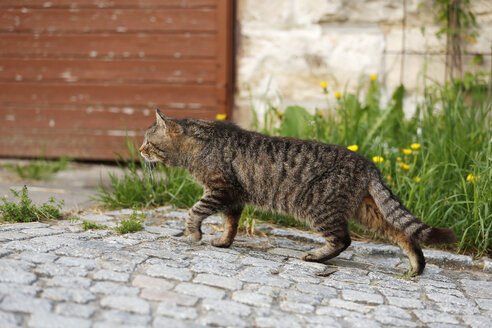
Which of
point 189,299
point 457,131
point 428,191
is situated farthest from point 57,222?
point 457,131

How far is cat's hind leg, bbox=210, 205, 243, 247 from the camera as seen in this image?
3871mm

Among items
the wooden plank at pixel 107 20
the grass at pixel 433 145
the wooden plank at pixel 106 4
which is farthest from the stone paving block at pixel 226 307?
the wooden plank at pixel 106 4

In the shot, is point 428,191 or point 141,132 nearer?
point 428,191

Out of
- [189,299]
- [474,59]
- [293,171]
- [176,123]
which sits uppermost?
[474,59]

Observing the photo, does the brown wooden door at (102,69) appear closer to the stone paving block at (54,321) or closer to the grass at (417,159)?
the grass at (417,159)

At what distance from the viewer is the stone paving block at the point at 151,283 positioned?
9.46 ft

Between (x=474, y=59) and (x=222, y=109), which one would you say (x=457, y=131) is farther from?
(x=222, y=109)

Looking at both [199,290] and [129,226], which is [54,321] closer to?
[199,290]

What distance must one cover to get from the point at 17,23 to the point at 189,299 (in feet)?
16.9

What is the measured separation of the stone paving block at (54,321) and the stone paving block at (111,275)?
1.57 feet

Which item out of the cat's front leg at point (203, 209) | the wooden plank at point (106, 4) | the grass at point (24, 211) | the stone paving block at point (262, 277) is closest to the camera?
the stone paving block at point (262, 277)

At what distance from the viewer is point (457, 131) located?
498cm

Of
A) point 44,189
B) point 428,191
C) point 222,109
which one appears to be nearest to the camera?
point 428,191

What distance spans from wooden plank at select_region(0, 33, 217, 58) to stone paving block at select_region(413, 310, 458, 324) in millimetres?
4220
